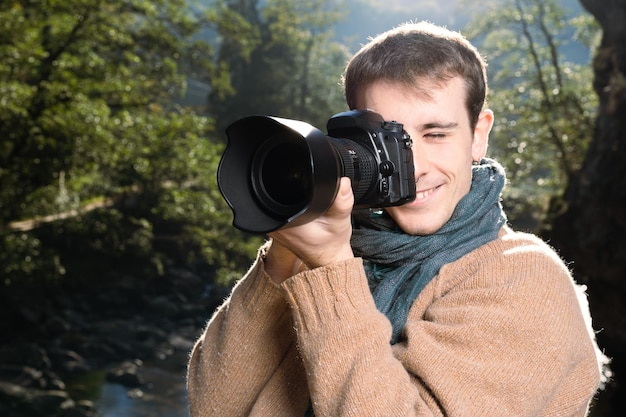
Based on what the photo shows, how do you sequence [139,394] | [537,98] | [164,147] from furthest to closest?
[537,98] < [164,147] < [139,394]

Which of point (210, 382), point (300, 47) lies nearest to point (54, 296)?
point (300, 47)

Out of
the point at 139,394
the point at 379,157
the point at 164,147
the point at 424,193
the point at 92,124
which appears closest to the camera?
the point at 379,157

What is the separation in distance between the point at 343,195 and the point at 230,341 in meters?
0.41

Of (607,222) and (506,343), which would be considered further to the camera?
(607,222)

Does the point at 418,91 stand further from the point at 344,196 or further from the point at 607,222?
the point at 607,222

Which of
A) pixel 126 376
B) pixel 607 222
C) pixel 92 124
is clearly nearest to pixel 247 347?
pixel 607 222

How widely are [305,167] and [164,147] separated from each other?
961 cm

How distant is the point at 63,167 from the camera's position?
8.75 m

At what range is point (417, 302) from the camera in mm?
1149

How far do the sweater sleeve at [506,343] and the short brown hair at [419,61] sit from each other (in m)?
0.31

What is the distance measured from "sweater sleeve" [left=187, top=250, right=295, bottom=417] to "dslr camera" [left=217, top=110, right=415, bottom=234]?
0.75 feet

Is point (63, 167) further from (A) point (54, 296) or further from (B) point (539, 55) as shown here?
(B) point (539, 55)

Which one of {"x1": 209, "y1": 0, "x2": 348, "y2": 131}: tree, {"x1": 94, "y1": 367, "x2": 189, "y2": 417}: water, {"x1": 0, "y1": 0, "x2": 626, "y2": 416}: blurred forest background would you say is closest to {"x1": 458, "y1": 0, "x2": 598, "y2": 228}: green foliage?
{"x1": 0, "y1": 0, "x2": 626, "y2": 416}: blurred forest background

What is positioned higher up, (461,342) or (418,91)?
(418,91)
